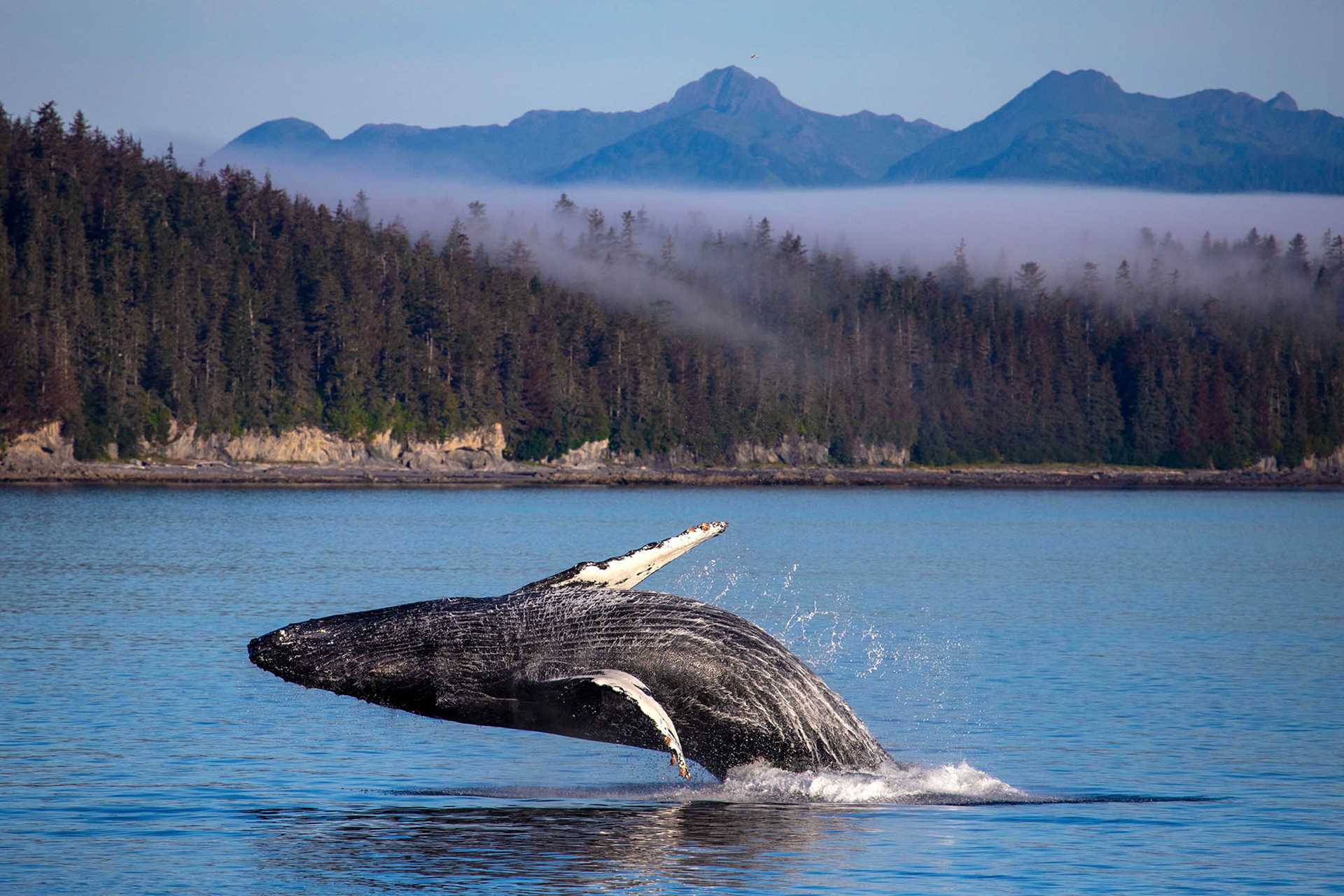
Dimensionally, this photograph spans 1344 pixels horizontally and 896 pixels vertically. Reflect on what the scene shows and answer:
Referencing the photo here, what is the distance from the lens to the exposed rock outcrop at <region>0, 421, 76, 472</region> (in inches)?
6649

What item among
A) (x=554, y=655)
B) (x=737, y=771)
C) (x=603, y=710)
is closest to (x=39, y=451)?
(x=737, y=771)

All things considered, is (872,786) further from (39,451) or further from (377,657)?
(39,451)

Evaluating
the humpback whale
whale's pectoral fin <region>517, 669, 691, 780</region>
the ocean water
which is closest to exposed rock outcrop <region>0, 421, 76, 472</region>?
the ocean water

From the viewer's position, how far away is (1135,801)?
815 inches

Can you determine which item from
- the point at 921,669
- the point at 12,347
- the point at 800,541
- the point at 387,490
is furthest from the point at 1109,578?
the point at 12,347

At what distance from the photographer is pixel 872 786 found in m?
19.2

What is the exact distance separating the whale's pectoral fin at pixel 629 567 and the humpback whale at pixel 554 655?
20 mm

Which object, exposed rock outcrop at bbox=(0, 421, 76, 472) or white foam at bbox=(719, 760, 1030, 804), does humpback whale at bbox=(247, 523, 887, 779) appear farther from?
exposed rock outcrop at bbox=(0, 421, 76, 472)

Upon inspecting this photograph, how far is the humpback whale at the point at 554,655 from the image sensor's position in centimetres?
1641

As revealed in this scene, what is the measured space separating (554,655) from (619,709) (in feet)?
2.90

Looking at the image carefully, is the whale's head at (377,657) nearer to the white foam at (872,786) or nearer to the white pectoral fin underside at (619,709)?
the white pectoral fin underside at (619,709)

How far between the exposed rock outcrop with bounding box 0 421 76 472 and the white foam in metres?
165

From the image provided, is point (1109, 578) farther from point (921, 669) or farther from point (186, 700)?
point (186, 700)

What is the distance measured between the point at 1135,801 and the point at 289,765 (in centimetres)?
1178
